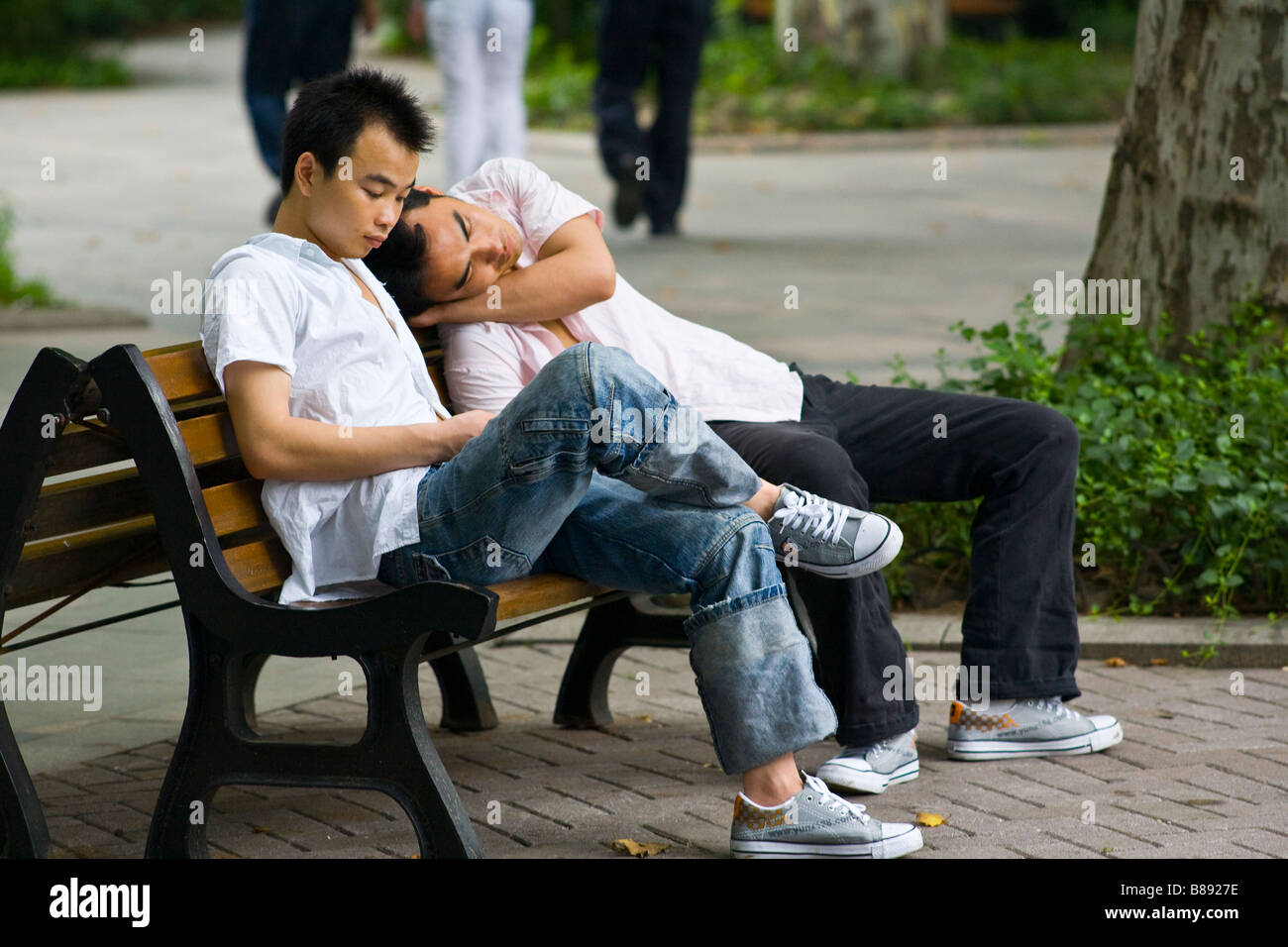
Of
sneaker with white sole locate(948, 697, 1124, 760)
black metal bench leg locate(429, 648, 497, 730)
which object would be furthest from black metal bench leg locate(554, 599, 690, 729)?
sneaker with white sole locate(948, 697, 1124, 760)

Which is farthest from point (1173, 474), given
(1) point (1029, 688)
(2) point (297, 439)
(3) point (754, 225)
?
(3) point (754, 225)

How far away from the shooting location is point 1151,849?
3.34m

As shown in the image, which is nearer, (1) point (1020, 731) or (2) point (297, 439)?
(2) point (297, 439)

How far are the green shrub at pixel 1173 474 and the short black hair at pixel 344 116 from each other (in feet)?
7.04

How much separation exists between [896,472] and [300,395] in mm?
1387

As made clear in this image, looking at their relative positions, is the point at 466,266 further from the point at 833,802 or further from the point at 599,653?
the point at 833,802

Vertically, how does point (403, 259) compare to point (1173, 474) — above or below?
above

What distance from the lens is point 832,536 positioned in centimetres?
342

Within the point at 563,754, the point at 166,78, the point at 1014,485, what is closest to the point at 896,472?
the point at 1014,485

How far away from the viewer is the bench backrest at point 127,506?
10.6 feet

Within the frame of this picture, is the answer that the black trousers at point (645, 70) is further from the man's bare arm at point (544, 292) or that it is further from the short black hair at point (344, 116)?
the short black hair at point (344, 116)

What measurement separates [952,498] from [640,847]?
114cm

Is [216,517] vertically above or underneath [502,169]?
underneath
